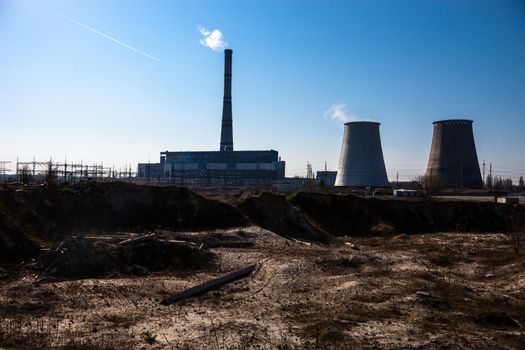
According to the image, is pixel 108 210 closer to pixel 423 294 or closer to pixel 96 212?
pixel 96 212

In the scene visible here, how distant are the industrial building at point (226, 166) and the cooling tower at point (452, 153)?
38.9 m

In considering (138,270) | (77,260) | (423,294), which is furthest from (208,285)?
(423,294)

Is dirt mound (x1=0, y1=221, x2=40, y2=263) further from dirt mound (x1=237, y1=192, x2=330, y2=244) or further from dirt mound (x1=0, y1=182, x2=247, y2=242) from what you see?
dirt mound (x1=237, y1=192, x2=330, y2=244)

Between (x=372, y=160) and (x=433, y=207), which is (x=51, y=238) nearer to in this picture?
(x=433, y=207)

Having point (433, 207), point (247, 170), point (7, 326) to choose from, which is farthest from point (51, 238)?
point (247, 170)

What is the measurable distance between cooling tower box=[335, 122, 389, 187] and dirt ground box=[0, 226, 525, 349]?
1083 inches

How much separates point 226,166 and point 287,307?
77.2 m

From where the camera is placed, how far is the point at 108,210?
843 inches

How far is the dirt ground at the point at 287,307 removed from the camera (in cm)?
844

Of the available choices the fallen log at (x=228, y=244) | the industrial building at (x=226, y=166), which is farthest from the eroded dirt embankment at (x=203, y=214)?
the industrial building at (x=226, y=166)

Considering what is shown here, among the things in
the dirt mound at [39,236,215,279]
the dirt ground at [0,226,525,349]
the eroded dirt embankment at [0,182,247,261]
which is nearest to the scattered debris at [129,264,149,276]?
the dirt mound at [39,236,215,279]

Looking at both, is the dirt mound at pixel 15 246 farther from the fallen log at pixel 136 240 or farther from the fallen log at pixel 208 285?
the fallen log at pixel 208 285

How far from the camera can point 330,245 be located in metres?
22.1

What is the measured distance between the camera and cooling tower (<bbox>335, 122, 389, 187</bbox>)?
144ft
